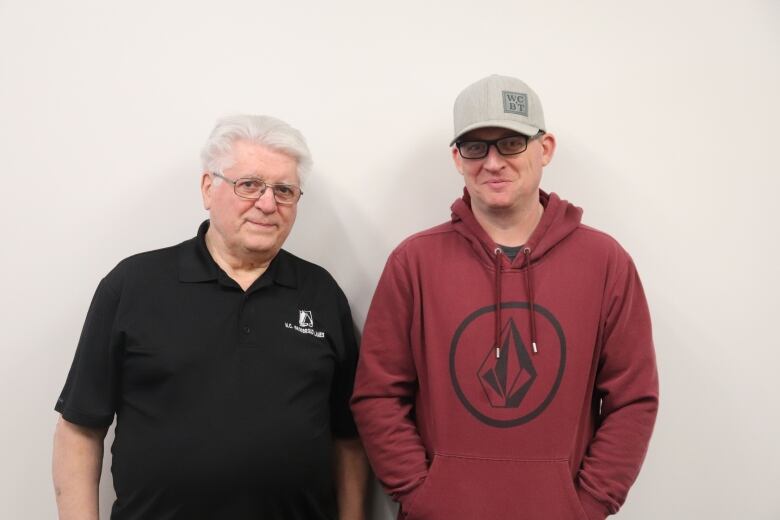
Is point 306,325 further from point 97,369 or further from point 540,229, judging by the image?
point 540,229

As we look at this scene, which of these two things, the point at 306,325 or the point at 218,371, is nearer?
the point at 218,371

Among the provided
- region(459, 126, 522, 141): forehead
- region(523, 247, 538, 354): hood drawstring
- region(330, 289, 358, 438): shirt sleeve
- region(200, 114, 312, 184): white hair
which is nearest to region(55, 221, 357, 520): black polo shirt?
region(330, 289, 358, 438): shirt sleeve

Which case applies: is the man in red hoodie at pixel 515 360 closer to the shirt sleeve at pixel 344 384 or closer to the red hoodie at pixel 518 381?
the red hoodie at pixel 518 381

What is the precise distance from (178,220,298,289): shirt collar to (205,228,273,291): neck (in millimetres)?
24

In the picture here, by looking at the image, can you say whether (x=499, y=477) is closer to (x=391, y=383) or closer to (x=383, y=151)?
(x=391, y=383)

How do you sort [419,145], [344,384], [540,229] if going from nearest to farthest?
[540,229] → [344,384] → [419,145]

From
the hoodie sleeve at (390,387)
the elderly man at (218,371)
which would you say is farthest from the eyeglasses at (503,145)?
the elderly man at (218,371)

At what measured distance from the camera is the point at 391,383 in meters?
1.60

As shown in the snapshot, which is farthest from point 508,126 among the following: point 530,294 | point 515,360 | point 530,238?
point 515,360

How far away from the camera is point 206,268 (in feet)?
5.33

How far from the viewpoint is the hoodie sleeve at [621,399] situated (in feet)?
4.89

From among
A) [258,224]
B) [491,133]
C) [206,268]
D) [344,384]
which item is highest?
[491,133]

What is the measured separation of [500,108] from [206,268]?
2.74ft

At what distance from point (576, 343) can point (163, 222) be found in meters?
1.26
